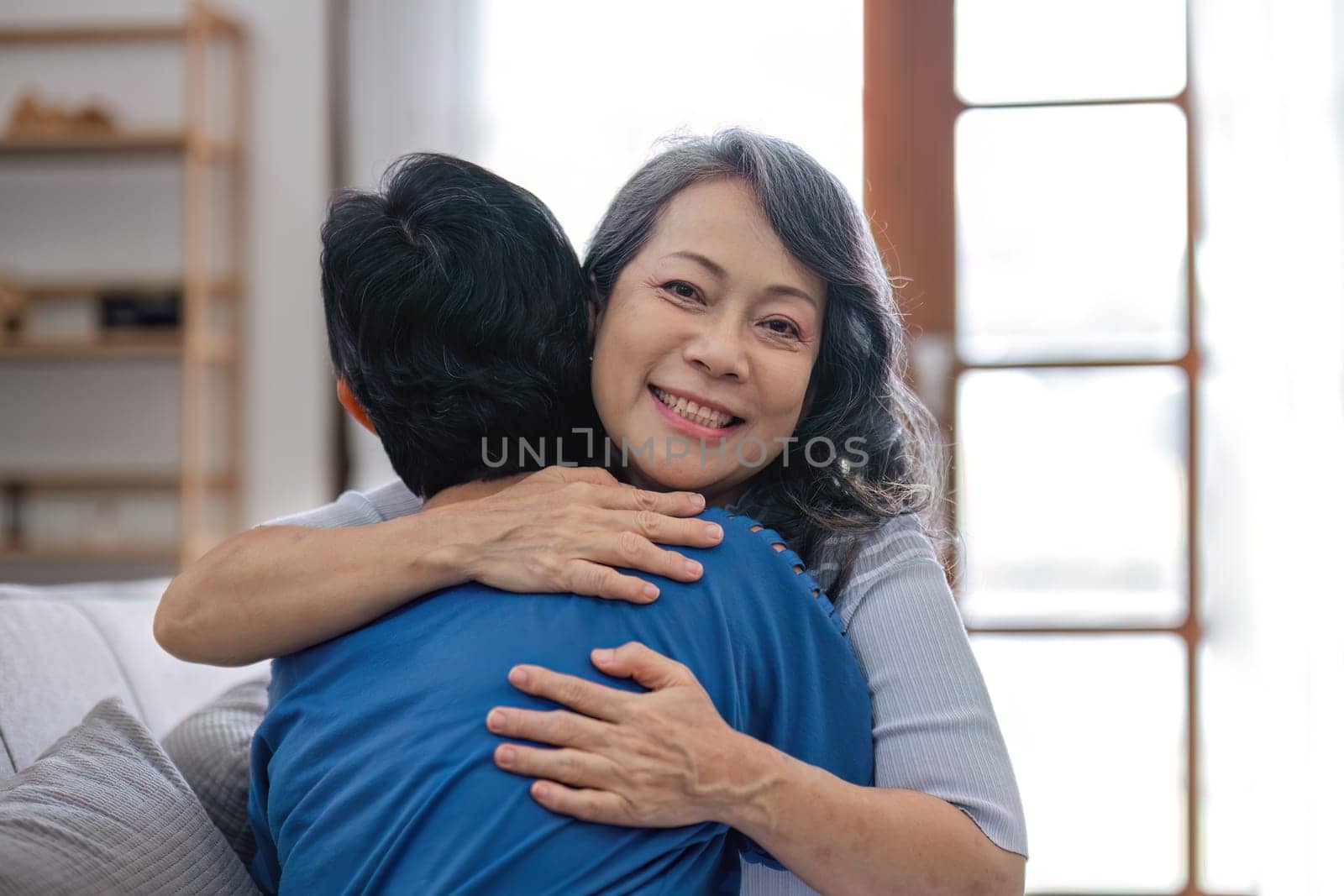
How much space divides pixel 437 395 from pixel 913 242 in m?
2.40

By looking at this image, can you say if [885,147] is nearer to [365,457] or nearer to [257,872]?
[365,457]

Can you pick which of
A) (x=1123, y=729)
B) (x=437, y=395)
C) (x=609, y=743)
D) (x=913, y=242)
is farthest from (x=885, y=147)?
(x=609, y=743)

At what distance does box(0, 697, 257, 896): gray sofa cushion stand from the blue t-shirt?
130 millimetres

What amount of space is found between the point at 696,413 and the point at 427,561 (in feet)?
1.32

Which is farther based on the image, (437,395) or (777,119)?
(777,119)

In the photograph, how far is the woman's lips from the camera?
52.6 inches

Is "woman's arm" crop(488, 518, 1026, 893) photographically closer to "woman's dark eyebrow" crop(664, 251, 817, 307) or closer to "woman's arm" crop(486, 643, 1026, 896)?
"woman's arm" crop(486, 643, 1026, 896)

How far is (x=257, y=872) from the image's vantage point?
1280 millimetres

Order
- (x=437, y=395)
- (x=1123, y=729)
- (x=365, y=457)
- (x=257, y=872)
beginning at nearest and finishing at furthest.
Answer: (x=437, y=395) → (x=257, y=872) → (x=1123, y=729) → (x=365, y=457)

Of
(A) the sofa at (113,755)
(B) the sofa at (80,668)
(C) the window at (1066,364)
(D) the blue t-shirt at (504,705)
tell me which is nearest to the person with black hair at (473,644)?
(D) the blue t-shirt at (504,705)

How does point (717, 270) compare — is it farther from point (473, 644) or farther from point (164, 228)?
point (164, 228)

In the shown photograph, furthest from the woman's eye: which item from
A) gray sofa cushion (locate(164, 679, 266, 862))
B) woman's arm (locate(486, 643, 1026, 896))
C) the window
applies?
the window

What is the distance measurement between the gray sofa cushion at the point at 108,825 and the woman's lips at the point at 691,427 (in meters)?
→ 0.68

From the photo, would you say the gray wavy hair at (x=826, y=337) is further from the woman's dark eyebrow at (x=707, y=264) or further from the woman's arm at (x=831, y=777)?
the woman's arm at (x=831, y=777)
